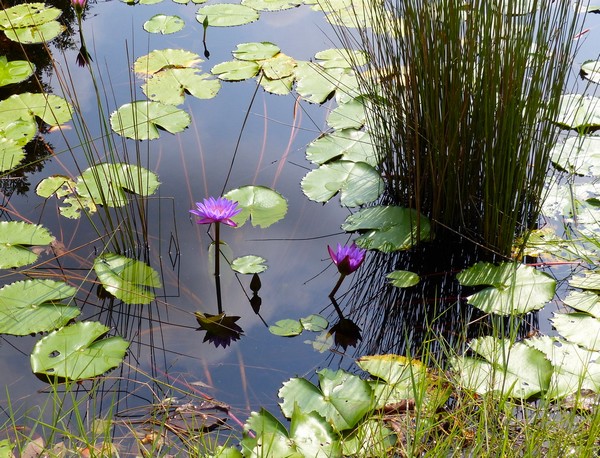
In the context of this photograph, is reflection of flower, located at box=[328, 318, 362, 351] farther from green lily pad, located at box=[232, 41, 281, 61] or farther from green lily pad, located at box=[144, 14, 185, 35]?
green lily pad, located at box=[144, 14, 185, 35]

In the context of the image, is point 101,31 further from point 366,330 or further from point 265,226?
point 366,330

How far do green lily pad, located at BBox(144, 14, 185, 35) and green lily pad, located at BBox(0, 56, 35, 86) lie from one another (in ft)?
2.18

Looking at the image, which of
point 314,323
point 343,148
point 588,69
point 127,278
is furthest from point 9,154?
point 588,69

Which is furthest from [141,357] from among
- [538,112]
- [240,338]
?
[538,112]

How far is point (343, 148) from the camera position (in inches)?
107

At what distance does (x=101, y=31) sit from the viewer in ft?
12.1

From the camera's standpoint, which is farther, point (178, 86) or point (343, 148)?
point (178, 86)

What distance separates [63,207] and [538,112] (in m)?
1.59

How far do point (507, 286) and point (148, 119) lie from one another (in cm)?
151

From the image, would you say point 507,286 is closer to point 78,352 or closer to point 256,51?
point 78,352

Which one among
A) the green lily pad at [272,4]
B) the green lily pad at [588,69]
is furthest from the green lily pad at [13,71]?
the green lily pad at [588,69]

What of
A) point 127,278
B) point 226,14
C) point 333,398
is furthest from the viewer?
point 226,14

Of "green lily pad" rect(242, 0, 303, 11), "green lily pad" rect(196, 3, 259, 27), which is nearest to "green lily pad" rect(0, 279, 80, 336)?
"green lily pad" rect(196, 3, 259, 27)

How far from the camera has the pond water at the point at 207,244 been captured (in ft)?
6.34
